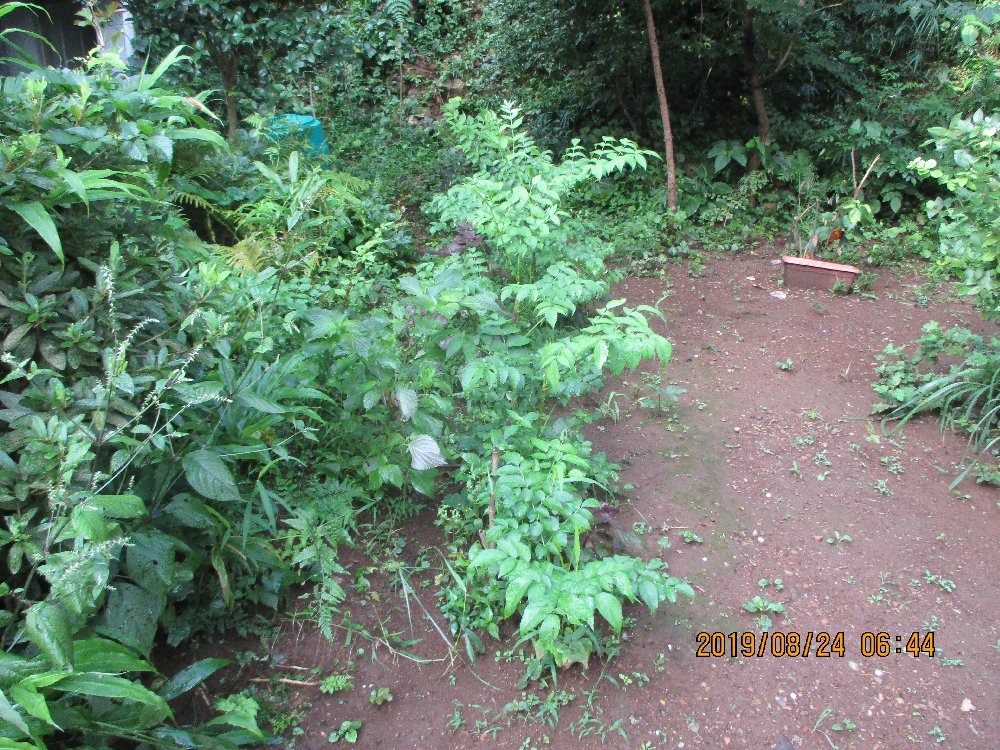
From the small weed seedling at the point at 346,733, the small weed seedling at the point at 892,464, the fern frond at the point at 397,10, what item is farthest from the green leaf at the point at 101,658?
the fern frond at the point at 397,10

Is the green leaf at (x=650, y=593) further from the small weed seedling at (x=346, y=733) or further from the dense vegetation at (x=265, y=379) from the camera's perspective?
the small weed seedling at (x=346, y=733)

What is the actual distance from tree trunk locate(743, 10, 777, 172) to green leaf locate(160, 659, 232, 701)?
595 centimetres

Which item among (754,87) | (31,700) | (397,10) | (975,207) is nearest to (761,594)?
(975,207)

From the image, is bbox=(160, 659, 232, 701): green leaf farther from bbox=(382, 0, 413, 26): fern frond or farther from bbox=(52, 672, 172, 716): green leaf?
bbox=(382, 0, 413, 26): fern frond

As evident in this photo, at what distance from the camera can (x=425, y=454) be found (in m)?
2.54

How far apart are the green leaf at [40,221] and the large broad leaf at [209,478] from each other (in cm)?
66

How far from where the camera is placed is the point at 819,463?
3326mm

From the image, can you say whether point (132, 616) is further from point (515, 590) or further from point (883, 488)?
point (883, 488)

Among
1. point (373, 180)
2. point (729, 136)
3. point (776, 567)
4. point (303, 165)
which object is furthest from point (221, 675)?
point (729, 136)

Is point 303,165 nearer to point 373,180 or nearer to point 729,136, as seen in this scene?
point 373,180

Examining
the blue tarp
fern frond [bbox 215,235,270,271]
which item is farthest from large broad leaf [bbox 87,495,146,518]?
the blue tarp

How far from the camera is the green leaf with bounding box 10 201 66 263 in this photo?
5.91ft

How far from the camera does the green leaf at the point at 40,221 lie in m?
1.80

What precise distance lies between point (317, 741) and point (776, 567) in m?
1.80
